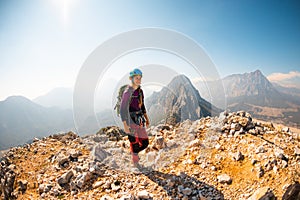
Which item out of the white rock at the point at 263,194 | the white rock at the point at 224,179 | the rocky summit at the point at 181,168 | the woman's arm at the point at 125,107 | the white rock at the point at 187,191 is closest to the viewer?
the white rock at the point at 263,194

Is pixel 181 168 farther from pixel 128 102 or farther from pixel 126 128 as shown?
pixel 128 102

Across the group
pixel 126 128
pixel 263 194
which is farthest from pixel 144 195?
pixel 263 194

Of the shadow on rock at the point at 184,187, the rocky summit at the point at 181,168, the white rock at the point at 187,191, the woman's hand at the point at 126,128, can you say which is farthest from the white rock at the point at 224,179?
the woman's hand at the point at 126,128

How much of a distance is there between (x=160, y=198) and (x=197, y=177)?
1586 millimetres

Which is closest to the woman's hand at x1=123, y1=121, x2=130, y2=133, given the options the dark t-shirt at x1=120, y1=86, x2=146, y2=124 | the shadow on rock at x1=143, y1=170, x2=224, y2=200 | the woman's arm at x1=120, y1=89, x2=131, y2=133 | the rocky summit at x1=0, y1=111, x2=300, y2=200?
the woman's arm at x1=120, y1=89, x2=131, y2=133

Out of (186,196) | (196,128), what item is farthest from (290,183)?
(196,128)

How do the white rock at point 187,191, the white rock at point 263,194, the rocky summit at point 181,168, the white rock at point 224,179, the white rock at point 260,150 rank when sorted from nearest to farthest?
the white rock at point 263,194 < the rocky summit at point 181,168 < the white rock at point 187,191 < the white rock at point 224,179 < the white rock at point 260,150

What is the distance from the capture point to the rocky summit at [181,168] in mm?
5488

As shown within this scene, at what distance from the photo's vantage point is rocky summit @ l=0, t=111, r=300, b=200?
549cm

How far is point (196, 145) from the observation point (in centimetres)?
807

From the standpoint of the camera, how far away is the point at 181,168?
6930mm

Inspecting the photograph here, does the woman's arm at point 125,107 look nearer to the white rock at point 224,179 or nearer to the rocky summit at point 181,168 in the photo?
the rocky summit at point 181,168

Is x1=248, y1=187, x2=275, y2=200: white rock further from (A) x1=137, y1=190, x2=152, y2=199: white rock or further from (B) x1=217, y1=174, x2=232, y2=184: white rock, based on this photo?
(A) x1=137, y1=190, x2=152, y2=199: white rock

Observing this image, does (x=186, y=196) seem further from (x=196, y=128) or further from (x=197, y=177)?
(x=196, y=128)
